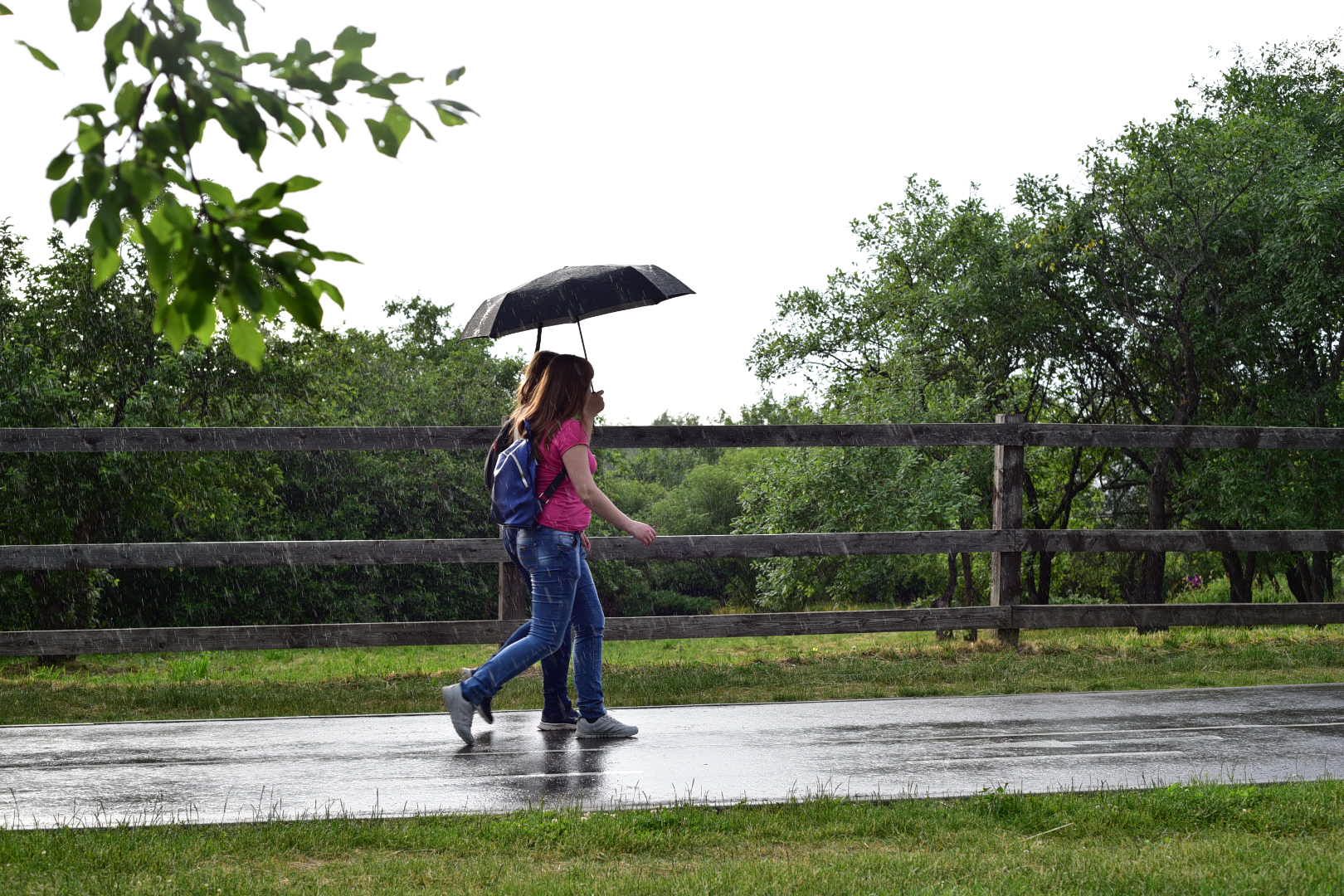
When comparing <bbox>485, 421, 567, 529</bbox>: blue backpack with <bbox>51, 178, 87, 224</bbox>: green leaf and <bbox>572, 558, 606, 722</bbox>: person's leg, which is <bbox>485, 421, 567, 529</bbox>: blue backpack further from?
<bbox>51, 178, 87, 224</bbox>: green leaf

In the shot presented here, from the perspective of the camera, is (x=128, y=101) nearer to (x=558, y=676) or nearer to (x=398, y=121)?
Answer: (x=398, y=121)

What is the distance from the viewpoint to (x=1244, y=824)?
15.4 feet

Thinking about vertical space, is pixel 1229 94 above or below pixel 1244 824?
above

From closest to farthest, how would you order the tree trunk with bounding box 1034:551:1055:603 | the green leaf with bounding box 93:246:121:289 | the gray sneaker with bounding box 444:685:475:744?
the green leaf with bounding box 93:246:121:289, the gray sneaker with bounding box 444:685:475:744, the tree trunk with bounding box 1034:551:1055:603

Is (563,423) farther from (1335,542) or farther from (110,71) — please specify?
(1335,542)

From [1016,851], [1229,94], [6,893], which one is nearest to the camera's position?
[6,893]

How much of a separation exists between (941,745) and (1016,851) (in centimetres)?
195

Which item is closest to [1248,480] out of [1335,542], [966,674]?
[1335,542]

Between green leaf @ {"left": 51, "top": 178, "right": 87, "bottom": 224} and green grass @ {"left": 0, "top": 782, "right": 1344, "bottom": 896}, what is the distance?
7.25 feet

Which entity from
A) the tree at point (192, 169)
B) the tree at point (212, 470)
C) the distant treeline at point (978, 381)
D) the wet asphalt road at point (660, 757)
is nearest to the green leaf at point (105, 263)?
the tree at point (192, 169)

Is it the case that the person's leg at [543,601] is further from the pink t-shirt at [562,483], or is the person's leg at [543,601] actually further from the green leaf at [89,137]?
the green leaf at [89,137]

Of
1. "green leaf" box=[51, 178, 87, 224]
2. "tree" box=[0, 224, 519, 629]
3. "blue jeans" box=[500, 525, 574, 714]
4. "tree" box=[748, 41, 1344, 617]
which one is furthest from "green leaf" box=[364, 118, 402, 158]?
"tree" box=[748, 41, 1344, 617]

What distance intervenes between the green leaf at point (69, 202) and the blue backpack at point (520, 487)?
12.3ft

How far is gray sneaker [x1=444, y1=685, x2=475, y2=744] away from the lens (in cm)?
617
